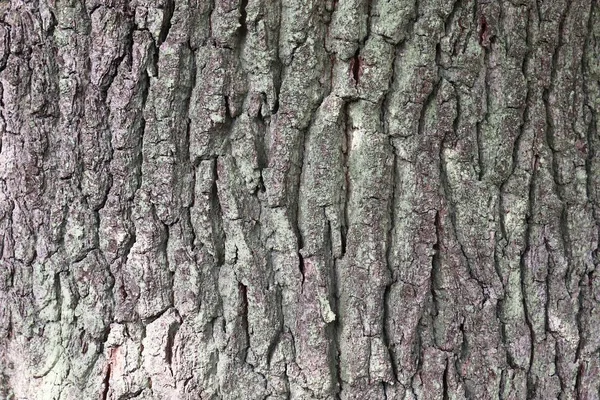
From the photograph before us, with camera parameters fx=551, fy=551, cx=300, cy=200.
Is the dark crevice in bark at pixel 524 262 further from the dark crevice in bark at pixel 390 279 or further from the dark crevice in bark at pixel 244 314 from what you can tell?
the dark crevice in bark at pixel 244 314

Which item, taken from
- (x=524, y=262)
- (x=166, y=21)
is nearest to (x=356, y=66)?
(x=166, y=21)

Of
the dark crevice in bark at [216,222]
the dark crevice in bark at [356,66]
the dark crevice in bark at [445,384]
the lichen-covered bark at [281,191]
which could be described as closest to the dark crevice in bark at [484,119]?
the lichen-covered bark at [281,191]

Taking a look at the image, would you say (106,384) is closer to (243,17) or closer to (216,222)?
(216,222)

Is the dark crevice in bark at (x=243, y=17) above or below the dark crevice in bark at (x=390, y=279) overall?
above

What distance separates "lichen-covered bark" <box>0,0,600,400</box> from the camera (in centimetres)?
122

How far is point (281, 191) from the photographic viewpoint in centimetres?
124

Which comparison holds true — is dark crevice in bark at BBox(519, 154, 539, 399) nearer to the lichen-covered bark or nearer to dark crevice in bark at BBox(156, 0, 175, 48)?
the lichen-covered bark

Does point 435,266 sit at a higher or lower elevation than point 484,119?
lower

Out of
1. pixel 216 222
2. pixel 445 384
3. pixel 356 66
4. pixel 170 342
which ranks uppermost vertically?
pixel 356 66

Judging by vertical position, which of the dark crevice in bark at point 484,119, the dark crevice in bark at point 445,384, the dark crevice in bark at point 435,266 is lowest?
the dark crevice in bark at point 445,384

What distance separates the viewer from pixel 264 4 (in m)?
1.21

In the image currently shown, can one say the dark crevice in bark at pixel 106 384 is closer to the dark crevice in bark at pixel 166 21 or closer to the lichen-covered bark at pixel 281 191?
the lichen-covered bark at pixel 281 191

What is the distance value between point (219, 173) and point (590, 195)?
2.97 feet

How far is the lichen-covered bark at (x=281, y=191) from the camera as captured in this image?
1.22 metres
